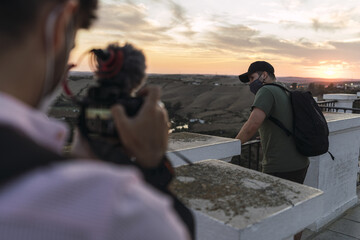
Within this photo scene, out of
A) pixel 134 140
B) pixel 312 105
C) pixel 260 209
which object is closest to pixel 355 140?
pixel 312 105

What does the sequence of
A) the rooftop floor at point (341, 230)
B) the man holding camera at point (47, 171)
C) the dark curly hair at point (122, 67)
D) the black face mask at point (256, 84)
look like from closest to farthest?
the man holding camera at point (47, 171) → the dark curly hair at point (122, 67) → the black face mask at point (256, 84) → the rooftop floor at point (341, 230)

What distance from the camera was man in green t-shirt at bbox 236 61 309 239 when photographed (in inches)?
128

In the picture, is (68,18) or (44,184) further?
(68,18)

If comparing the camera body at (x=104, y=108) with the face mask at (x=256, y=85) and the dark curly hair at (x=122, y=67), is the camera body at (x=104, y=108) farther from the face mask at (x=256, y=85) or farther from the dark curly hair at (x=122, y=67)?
the face mask at (x=256, y=85)

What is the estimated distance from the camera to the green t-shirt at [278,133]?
326cm

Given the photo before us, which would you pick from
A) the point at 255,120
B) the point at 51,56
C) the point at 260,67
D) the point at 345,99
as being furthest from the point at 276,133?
the point at 345,99

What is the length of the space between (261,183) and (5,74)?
68.0 inches

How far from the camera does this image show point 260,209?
1647 millimetres

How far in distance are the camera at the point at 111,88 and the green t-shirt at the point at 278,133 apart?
7.58 feet

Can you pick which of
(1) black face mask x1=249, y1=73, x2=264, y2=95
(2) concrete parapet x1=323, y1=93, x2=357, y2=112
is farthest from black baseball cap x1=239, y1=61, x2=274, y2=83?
(2) concrete parapet x1=323, y1=93, x2=357, y2=112

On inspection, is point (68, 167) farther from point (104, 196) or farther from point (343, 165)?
point (343, 165)

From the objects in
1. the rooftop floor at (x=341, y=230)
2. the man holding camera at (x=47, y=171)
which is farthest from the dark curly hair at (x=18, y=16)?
the rooftop floor at (x=341, y=230)

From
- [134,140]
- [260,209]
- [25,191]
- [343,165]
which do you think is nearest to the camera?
[25,191]

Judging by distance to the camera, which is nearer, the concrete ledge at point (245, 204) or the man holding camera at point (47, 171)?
the man holding camera at point (47, 171)
